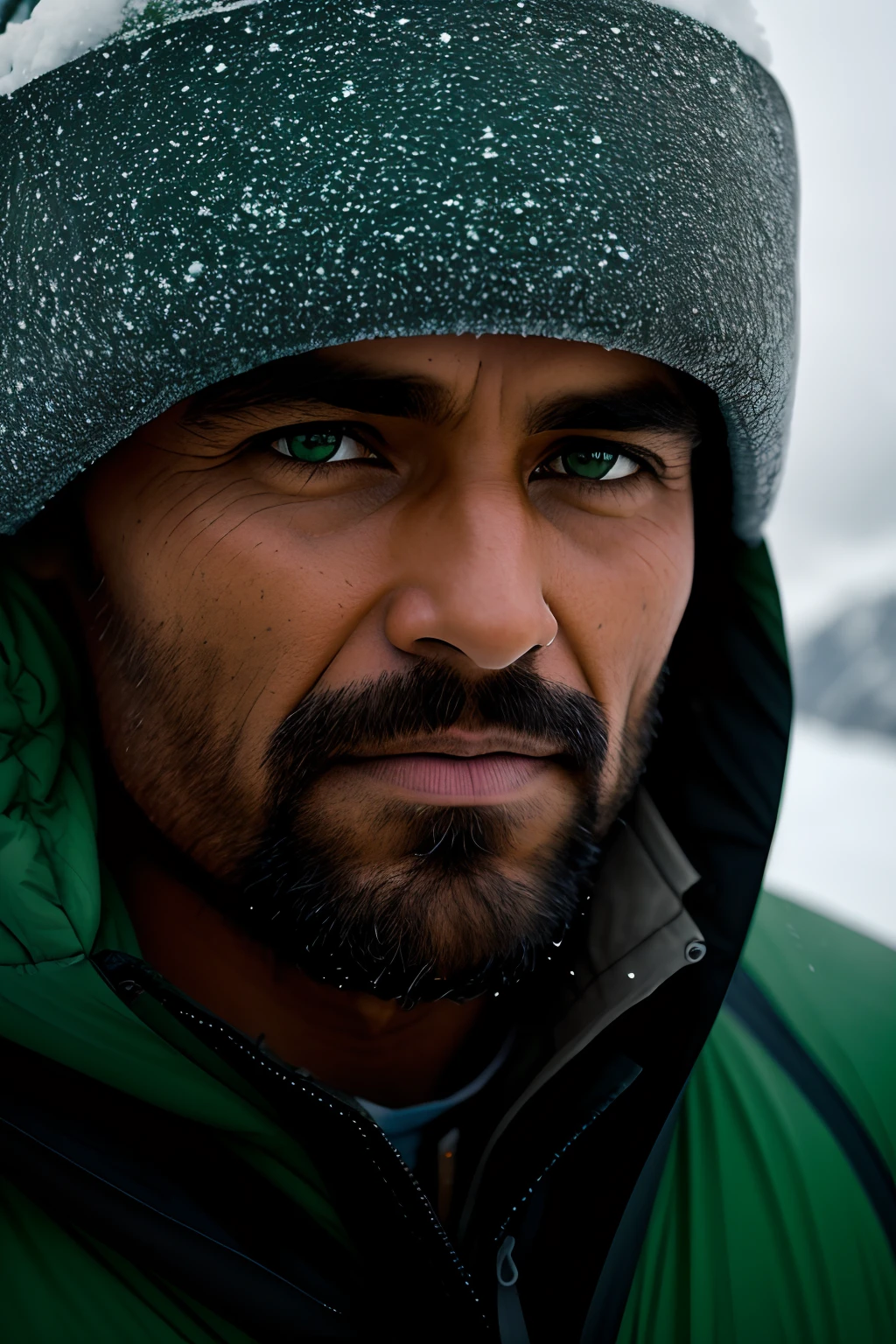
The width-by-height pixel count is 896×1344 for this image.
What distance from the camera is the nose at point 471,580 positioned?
1098mm

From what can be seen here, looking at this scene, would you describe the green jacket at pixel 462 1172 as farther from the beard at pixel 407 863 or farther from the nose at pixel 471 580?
the nose at pixel 471 580

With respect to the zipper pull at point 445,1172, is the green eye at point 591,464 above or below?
above

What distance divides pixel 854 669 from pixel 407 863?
18.2 feet

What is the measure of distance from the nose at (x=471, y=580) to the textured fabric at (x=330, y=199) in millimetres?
196

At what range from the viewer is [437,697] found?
116cm

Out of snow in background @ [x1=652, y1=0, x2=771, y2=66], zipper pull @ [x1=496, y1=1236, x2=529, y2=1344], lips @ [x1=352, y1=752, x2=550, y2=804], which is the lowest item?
zipper pull @ [x1=496, y1=1236, x2=529, y2=1344]

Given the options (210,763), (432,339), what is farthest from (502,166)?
(210,763)

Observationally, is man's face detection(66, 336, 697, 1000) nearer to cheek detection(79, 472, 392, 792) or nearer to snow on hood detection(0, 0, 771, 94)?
cheek detection(79, 472, 392, 792)

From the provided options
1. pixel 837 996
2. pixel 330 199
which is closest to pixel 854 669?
pixel 837 996

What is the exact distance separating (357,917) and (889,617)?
5.73 m

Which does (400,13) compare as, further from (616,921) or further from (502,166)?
(616,921)

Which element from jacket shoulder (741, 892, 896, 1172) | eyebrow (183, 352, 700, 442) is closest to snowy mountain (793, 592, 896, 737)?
jacket shoulder (741, 892, 896, 1172)

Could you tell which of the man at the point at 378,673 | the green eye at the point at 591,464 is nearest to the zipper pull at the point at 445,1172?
the man at the point at 378,673

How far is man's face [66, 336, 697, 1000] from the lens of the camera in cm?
112
